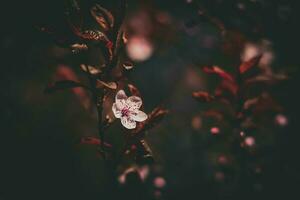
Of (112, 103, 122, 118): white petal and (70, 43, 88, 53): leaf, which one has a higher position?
(70, 43, 88, 53): leaf

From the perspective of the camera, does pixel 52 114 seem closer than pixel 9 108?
No

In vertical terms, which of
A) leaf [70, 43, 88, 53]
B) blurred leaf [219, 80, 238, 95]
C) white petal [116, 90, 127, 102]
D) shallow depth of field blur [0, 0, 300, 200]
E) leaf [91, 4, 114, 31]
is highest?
leaf [91, 4, 114, 31]

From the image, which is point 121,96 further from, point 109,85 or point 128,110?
point 109,85

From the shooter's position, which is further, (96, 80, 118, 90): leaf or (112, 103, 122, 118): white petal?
(112, 103, 122, 118): white petal

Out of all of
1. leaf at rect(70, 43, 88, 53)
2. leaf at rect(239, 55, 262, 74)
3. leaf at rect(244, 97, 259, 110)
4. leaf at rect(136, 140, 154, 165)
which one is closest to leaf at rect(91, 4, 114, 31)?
leaf at rect(70, 43, 88, 53)

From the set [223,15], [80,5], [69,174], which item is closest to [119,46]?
[80,5]

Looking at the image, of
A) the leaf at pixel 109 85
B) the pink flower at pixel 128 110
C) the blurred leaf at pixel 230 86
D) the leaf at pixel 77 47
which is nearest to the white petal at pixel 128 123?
the pink flower at pixel 128 110

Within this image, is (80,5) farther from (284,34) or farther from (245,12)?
(284,34)

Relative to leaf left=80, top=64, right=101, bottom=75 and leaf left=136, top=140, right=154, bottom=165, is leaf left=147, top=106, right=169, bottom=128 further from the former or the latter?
leaf left=80, top=64, right=101, bottom=75
